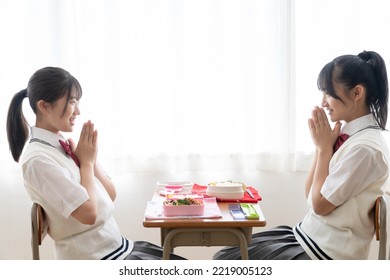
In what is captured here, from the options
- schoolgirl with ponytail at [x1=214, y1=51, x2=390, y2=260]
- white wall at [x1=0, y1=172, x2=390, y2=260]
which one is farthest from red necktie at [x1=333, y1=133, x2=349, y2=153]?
white wall at [x1=0, y1=172, x2=390, y2=260]

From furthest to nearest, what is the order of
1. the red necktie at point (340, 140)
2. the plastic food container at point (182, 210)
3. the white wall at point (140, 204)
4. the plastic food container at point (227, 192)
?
1. the white wall at point (140, 204)
2. the plastic food container at point (227, 192)
3. the red necktie at point (340, 140)
4. the plastic food container at point (182, 210)

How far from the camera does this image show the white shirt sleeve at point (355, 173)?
1.66m

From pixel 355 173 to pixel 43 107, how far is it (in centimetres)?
102

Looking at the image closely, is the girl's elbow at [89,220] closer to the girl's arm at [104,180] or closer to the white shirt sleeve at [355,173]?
the girl's arm at [104,180]

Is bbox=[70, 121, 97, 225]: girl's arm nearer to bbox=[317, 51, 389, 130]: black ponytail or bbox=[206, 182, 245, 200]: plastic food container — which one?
bbox=[206, 182, 245, 200]: plastic food container

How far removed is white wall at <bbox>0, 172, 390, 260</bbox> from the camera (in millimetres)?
2799

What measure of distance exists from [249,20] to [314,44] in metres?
0.35

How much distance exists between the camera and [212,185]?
199 cm

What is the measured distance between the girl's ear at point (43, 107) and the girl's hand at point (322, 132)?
0.90 m

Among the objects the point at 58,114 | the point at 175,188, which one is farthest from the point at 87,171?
the point at 175,188

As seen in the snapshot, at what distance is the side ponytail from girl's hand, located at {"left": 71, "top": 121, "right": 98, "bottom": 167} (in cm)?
18

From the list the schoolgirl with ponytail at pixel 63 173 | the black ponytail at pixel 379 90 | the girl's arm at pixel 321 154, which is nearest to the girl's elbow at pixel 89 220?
the schoolgirl with ponytail at pixel 63 173
